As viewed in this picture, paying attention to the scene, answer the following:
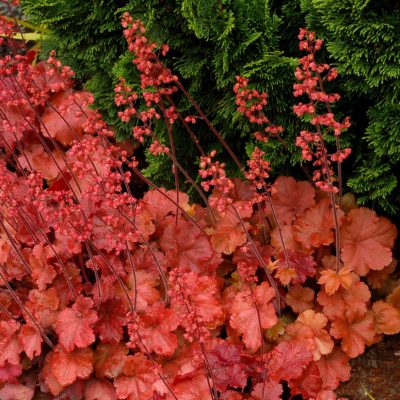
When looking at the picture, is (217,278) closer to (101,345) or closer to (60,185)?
(101,345)

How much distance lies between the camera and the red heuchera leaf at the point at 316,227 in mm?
2957

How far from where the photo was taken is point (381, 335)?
289cm

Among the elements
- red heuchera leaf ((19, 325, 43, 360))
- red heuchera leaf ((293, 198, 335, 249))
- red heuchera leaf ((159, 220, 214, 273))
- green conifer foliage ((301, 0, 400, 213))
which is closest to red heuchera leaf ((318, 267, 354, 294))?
red heuchera leaf ((293, 198, 335, 249))

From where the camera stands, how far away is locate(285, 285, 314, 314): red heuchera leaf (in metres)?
2.92

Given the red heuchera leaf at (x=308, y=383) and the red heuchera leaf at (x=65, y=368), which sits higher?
the red heuchera leaf at (x=65, y=368)

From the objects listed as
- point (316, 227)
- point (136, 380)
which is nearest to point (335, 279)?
point (316, 227)

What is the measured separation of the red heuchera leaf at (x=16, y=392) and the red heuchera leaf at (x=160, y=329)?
2.12 ft

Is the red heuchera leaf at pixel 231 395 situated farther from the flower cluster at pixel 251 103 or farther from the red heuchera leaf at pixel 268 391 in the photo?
the flower cluster at pixel 251 103

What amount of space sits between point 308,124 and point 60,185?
4.92ft

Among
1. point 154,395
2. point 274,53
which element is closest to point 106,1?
point 274,53

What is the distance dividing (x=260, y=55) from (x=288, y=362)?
4.83 ft

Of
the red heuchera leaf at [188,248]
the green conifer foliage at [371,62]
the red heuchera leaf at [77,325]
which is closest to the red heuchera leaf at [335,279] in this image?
the green conifer foliage at [371,62]

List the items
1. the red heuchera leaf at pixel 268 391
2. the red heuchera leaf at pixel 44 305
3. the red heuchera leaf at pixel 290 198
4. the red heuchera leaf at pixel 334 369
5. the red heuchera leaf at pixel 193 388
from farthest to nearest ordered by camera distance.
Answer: the red heuchera leaf at pixel 290 198, the red heuchera leaf at pixel 44 305, the red heuchera leaf at pixel 334 369, the red heuchera leaf at pixel 193 388, the red heuchera leaf at pixel 268 391

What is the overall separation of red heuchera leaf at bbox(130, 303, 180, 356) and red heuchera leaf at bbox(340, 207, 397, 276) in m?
0.93
